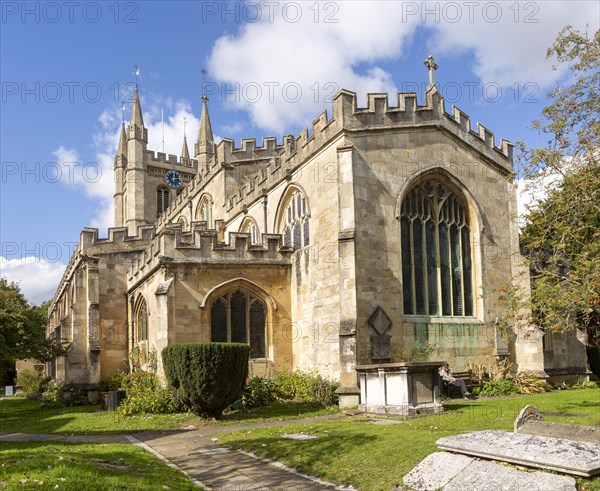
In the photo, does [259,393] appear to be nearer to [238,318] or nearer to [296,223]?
[238,318]

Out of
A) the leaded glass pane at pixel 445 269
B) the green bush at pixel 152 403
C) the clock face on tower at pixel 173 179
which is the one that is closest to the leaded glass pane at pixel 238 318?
the green bush at pixel 152 403

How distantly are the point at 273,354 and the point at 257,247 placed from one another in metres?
3.60

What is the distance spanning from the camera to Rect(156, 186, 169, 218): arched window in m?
49.1

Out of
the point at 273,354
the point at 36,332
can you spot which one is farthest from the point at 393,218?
the point at 36,332

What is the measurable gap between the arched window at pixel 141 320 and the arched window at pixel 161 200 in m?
24.7

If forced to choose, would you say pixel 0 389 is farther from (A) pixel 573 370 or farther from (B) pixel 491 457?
(B) pixel 491 457

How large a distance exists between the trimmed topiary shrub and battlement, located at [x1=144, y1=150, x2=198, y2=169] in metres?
36.1

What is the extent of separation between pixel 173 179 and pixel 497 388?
36.1m

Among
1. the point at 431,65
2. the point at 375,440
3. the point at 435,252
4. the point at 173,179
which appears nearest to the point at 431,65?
the point at 431,65

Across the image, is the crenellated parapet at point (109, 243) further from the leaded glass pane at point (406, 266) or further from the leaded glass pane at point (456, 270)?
the leaded glass pane at point (456, 270)

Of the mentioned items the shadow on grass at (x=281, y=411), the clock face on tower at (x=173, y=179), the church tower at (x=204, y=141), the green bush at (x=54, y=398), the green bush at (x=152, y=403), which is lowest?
the green bush at (x=54, y=398)

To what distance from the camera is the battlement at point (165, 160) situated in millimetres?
49156

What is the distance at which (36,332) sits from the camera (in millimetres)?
23062

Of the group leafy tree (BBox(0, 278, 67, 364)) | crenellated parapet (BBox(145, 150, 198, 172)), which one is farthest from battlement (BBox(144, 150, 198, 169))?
leafy tree (BBox(0, 278, 67, 364))
